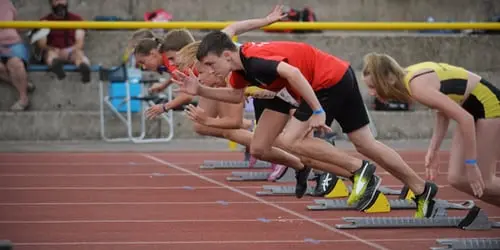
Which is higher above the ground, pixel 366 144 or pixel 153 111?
pixel 366 144

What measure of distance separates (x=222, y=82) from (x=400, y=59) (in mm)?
8364

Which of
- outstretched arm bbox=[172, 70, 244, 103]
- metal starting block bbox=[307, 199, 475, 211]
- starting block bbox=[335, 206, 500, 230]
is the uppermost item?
outstretched arm bbox=[172, 70, 244, 103]

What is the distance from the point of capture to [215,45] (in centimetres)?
841

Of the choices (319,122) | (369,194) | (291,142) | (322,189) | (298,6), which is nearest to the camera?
(319,122)

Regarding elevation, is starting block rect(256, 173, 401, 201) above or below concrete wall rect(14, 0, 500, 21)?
below

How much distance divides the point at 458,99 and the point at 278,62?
136 cm

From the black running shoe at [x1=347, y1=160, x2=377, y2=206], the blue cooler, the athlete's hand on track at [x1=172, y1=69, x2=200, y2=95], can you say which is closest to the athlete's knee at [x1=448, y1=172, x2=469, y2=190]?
the black running shoe at [x1=347, y1=160, x2=377, y2=206]

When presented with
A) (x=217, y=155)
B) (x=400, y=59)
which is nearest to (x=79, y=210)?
(x=217, y=155)

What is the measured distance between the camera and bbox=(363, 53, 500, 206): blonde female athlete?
7746 millimetres

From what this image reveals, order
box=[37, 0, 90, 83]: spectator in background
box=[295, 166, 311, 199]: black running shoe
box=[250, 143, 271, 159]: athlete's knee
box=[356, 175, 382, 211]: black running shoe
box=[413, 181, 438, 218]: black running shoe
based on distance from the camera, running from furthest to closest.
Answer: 1. box=[37, 0, 90, 83]: spectator in background
2. box=[295, 166, 311, 199]: black running shoe
3. box=[250, 143, 271, 159]: athlete's knee
4. box=[356, 175, 382, 211]: black running shoe
5. box=[413, 181, 438, 218]: black running shoe

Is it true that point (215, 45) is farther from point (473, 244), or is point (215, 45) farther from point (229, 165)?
point (229, 165)

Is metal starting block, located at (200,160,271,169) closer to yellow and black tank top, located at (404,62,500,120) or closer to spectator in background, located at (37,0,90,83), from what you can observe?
spectator in background, located at (37,0,90,83)

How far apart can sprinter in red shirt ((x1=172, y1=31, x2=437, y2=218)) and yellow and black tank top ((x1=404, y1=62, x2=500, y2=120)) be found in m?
0.85

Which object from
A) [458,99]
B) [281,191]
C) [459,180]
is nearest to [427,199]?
[459,180]
